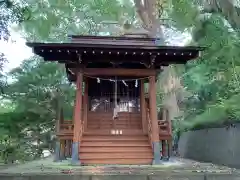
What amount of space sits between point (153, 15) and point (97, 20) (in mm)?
6175

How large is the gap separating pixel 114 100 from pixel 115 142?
186cm

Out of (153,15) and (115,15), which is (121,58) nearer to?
(153,15)

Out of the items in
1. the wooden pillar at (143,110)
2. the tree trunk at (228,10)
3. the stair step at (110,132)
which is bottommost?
the stair step at (110,132)

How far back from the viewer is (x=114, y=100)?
11.8m

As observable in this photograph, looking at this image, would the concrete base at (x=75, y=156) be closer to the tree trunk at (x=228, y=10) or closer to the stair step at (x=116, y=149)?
the stair step at (x=116, y=149)

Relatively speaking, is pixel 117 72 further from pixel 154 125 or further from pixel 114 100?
pixel 154 125

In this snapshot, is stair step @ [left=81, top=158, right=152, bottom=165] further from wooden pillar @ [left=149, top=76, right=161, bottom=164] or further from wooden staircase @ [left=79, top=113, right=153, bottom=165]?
wooden pillar @ [left=149, top=76, right=161, bottom=164]

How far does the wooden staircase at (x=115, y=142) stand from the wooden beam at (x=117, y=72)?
5.75 ft

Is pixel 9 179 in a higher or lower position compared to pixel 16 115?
lower

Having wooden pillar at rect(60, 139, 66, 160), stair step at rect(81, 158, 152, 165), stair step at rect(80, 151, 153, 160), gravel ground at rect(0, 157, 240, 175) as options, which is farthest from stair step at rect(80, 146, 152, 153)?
gravel ground at rect(0, 157, 240, 175)

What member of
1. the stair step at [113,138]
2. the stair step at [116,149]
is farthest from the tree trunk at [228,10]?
the stair step at [116,149]

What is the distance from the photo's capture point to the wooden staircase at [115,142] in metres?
10.0

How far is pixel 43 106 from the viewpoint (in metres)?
16.2

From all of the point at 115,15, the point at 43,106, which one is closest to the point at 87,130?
the point at 43,106
